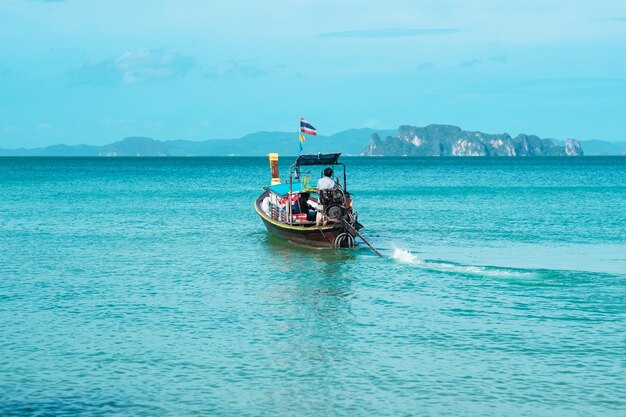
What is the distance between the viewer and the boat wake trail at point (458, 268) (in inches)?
1112

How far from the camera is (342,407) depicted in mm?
15289

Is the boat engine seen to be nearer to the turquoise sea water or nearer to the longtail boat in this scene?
the longtail boat

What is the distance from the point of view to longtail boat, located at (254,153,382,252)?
113 ft

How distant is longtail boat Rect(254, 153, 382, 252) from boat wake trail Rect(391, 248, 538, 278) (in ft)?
4.61

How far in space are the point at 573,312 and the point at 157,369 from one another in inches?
448

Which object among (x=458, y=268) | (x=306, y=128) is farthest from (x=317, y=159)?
(x=458, y=268)

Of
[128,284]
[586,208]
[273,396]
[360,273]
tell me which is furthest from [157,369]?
[586,208]

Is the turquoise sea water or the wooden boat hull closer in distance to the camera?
the turquoise sea water

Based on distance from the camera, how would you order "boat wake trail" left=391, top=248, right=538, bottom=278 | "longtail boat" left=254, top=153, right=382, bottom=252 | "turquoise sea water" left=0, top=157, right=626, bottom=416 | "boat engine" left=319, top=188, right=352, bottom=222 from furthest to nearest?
"longtail boat" left=254, top=153, right=382, bottom=252
"boat engine" left=319, top=188, right=352, bottom=222
"boat wake trail" left=391, top=248, right=538, bottom=278
"turquoise sea water" left=0, top=157, right=626, bottom=416

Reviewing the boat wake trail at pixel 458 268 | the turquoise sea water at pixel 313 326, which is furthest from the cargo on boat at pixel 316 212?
the boat wake trail at pixel 458 268

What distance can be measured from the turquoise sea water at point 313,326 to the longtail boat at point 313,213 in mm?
753

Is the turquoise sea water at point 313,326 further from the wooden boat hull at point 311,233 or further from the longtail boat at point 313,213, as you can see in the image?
the longtail boat at point 313,213

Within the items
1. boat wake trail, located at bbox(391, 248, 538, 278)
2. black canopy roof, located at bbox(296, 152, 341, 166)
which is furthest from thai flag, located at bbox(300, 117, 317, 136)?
boat wake trail, located at bbox(391, 248, 538, 278)

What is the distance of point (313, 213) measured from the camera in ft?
123
